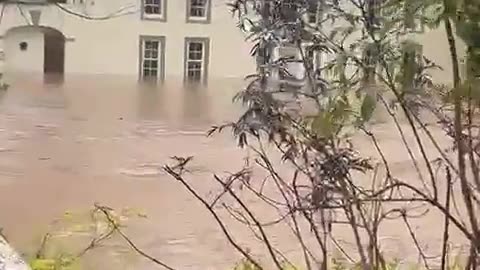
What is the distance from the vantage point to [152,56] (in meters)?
3.83

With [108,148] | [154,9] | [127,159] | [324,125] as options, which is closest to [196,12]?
[154,9]

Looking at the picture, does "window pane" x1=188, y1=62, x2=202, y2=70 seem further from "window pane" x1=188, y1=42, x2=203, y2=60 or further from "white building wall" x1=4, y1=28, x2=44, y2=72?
"white building wall" x1=4, y1=28, x2=44, y2=72

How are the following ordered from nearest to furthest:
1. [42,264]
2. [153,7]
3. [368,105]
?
[368,105] < [42,264] < [153,7]

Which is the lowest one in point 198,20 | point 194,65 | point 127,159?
point 127,159

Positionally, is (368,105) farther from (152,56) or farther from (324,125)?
(152,56)

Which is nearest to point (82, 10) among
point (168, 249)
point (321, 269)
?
point (168, 249)

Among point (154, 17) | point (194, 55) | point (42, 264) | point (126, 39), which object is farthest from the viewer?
point (194, 55)

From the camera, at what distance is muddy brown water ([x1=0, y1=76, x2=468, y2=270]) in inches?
110

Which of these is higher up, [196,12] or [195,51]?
[196,12]

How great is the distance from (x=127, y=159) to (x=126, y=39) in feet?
2.17

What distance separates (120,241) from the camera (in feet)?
8.85

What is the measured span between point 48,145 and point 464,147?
3189 mm

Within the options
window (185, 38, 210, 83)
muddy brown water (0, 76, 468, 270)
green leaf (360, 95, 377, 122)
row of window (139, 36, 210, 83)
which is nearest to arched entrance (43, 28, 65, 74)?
muddy brown water (0, 76, 468, 270)

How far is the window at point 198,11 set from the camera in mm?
3494
